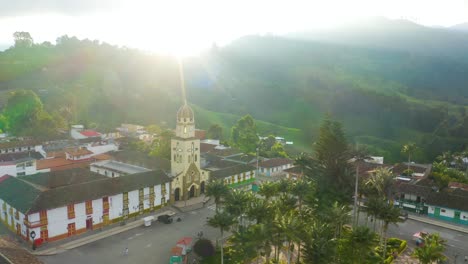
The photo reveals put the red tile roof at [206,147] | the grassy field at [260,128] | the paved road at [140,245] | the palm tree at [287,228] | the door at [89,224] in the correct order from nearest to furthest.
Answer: the palm tree at [287,228]
the paved road at [140,245]
the door at [89,224]
the red tile roof at [206,147]
the grassy field at [260,128]

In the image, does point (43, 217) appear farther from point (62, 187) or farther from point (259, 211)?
point (259, 211)

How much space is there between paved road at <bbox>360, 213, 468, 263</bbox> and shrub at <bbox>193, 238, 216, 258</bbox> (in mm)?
18787

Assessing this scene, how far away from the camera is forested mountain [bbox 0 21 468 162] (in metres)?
105

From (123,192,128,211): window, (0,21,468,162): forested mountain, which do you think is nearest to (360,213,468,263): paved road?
(123,192,128,211): window

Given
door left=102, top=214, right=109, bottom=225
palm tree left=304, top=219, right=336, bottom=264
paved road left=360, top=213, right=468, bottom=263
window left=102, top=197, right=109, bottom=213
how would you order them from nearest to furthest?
palm tree left=304, top=219, right=336, bottom=264 → paved road left=360, top=213, right=468, bottom=263 → window left=102, top=197, right=109, bottom=213 → door left=102, top=214, right=109, bottom=225

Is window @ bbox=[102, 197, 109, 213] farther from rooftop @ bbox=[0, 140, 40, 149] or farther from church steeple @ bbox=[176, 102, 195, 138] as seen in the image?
rooftop @ bbox=[0, 140, 40, 149]

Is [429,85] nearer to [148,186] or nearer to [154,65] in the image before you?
[154,65]

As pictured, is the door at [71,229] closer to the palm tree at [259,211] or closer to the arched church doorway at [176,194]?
the arched church doorway at [176,194]

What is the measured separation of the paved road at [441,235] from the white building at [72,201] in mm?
24781

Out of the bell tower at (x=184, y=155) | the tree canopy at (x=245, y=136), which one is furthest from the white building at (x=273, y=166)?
the bell tower at (x=184, y=155)

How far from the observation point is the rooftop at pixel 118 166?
4857cm

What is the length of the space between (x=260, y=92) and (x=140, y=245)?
116382 millimetres

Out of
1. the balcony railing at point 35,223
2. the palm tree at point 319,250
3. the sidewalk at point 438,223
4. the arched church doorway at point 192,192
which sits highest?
the palm tree at point 319,250

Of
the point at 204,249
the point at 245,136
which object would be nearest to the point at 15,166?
the point at 204,249
